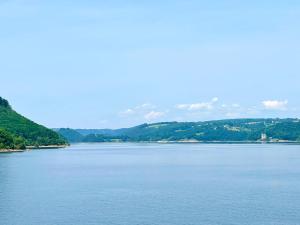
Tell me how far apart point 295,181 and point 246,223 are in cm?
5847

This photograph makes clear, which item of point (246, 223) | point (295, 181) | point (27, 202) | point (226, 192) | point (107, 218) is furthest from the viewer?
point (295, 181)

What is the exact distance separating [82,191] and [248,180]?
4371 centimetres

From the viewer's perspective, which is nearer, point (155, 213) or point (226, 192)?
point (155, 213)

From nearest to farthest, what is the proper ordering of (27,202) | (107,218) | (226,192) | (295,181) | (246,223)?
(246,223)
(107,218)
(27,202)
(226,192)
(295,181)

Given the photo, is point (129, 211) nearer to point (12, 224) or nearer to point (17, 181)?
point (12, 224)

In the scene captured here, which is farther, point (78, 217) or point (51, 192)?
point (51, 192)

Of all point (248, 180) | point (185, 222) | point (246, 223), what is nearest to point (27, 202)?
point (185, 222)

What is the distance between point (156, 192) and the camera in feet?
379

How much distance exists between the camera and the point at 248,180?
138 m

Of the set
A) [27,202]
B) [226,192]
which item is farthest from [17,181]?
[226,192]

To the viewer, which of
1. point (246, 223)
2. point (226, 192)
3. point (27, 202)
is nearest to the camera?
point (246, 223)

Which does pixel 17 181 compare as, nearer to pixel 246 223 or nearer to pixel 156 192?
pixel 156 192

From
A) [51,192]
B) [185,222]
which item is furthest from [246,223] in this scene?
[51,192]

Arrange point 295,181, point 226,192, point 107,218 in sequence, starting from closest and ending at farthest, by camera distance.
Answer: point 107,218
point 226,192
point 295,181
